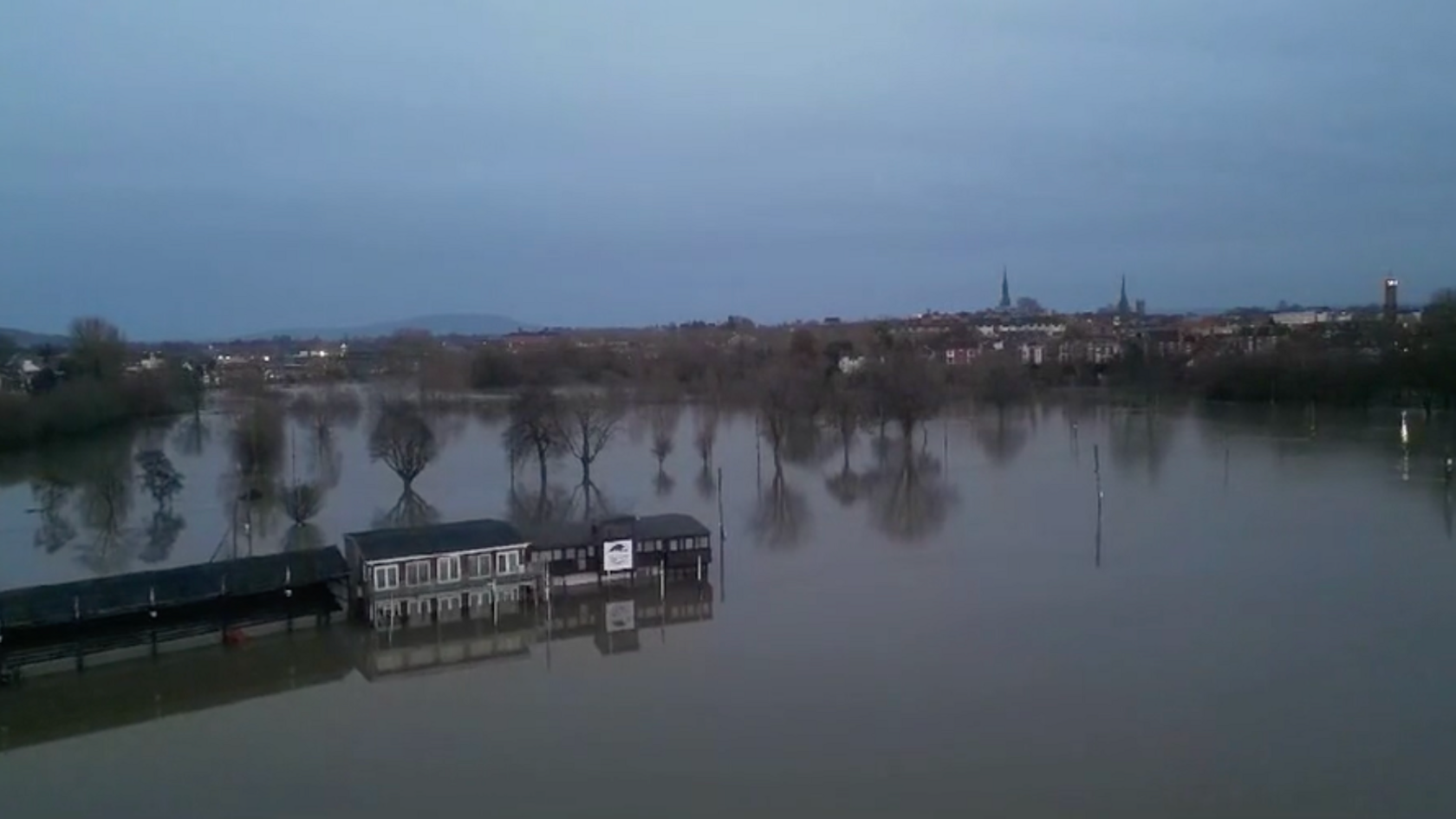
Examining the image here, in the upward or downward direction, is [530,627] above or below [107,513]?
below

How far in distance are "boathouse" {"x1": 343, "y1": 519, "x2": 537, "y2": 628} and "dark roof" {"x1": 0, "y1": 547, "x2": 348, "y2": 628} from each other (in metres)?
0.21

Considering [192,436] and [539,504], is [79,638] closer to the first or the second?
[539,504]

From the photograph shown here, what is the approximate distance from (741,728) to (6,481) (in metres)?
10.4

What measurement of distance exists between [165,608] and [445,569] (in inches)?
54.4

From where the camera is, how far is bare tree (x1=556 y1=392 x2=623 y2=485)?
1155 centimetres

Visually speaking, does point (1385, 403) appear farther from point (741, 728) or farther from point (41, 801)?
point (41, 801)

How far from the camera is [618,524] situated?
7406 mm

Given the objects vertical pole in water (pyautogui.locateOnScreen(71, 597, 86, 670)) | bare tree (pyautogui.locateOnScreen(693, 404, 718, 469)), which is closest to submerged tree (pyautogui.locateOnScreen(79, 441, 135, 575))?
vertical pole in water (pyautogui.locateOnScreen(71, 597, 86, 670))

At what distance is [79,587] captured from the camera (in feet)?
19.6

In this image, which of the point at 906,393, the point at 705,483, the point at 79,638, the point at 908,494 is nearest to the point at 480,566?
the point at 79,638

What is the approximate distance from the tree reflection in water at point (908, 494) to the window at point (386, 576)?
3.68 metres

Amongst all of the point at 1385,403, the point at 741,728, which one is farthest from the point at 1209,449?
the point at 741,728

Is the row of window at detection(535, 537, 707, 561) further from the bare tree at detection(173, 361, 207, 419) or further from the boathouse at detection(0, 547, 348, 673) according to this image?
the bare tree at detection(173, 361, 207, 419)

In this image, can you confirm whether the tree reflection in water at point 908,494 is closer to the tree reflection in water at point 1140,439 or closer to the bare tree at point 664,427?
the tree reflection in water at point 1140,439
